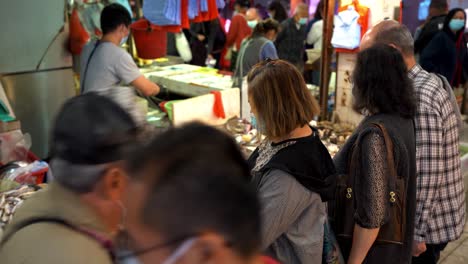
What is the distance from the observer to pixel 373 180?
2.17 meters

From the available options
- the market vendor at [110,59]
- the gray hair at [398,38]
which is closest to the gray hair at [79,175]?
the gray hair at [398,38]

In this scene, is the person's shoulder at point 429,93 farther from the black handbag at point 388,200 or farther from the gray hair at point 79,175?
the gray hair at point 79,175

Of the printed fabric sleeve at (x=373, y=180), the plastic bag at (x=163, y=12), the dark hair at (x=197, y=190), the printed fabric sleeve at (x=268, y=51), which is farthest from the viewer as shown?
the printed fabric sleeve at (x=268, y=51)

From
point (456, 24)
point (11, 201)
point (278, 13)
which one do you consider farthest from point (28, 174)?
point (278, 13)

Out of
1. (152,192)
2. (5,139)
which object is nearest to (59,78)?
(5,139)

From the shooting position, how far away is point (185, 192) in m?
0.84

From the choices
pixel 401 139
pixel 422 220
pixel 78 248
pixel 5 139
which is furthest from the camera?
pixel 5 139

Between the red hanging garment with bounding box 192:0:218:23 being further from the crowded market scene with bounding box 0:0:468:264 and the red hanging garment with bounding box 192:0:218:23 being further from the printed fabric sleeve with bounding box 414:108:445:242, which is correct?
the printed fabric sleeve with bounding box 414:108:445:242

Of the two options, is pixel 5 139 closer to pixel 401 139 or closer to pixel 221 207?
pixel 401 139

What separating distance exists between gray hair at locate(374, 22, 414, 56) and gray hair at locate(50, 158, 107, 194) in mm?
1867

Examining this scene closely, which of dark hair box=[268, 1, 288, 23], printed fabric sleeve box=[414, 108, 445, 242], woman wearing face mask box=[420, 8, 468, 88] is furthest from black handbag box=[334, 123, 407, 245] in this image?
dark hair box=[268, 1, 288, 23]

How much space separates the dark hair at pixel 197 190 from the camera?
837 millimetres

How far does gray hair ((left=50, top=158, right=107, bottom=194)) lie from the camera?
4.26 feet

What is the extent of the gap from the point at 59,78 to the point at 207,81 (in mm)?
1653
